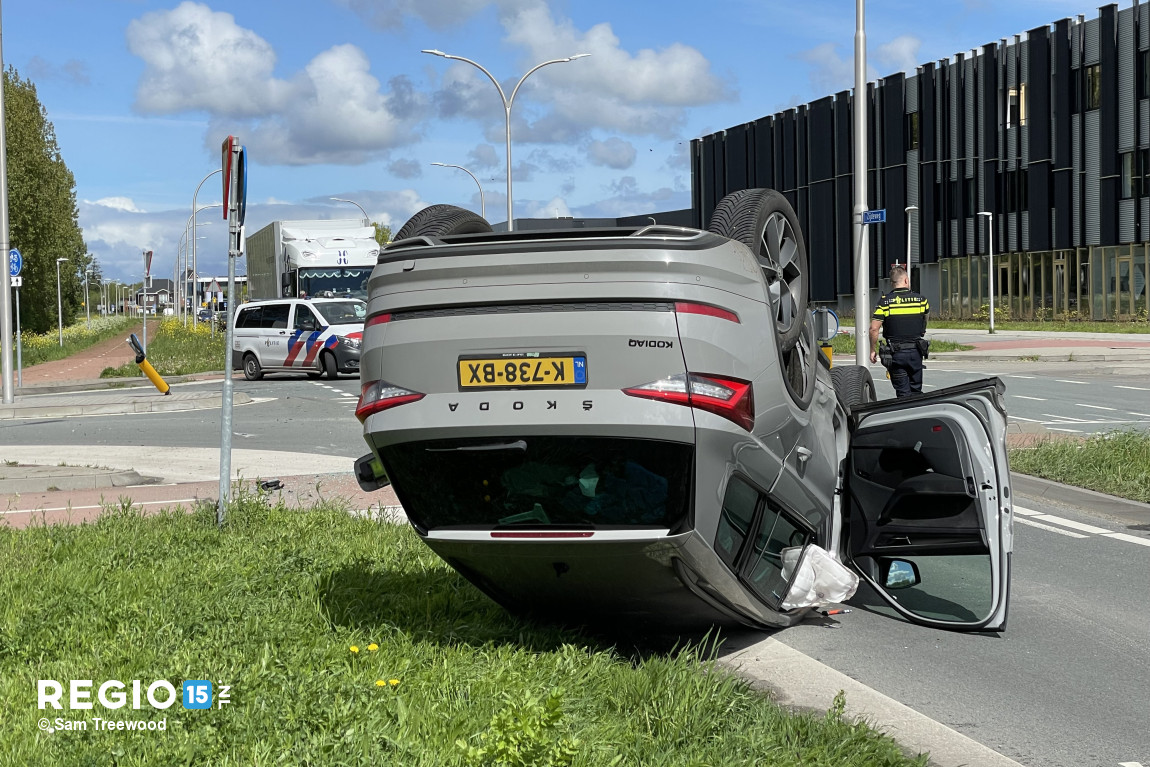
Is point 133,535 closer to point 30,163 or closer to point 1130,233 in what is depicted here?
point 1130,233

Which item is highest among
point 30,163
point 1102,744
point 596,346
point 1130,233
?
point 30,163

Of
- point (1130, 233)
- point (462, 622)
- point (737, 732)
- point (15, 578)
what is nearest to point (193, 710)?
point (462, 622)

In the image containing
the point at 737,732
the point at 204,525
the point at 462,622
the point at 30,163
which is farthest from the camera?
the point at 30,163

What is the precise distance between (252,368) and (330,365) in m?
2.45

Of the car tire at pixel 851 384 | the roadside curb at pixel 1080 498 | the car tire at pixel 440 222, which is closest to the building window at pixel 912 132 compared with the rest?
the roadside curb at pixel 1080 498

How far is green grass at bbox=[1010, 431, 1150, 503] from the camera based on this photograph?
10070 mm

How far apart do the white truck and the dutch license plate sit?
27.7 meters

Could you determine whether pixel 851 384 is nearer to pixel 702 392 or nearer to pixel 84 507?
pixel 702 392

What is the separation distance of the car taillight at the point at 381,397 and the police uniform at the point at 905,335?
9183mm

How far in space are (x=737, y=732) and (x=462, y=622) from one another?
1.77m

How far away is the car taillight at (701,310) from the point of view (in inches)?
182

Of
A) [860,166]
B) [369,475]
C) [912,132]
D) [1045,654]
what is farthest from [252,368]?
[912,132]

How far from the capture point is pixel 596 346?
4.64 meters

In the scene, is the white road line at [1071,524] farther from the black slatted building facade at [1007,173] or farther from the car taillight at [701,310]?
the black slatted building facade at [1007,173]
